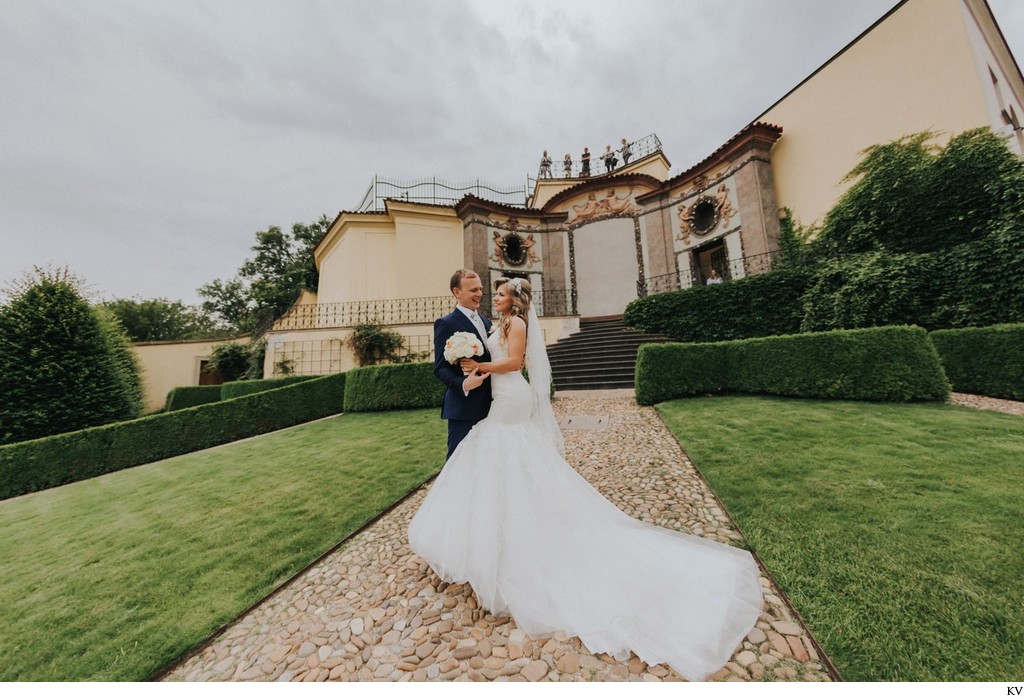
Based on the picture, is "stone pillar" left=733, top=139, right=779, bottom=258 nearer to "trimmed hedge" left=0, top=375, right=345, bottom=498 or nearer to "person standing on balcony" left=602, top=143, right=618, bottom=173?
"person standing on balcony" left=602, top=143, right=618, bottom=173

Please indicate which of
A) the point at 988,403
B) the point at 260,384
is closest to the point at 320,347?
the point at 260,384

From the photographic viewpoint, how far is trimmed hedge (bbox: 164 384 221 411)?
51.5 feet

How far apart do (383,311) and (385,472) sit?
38.5 ft

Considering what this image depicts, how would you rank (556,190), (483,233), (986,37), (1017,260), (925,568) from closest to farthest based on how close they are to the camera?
(925,568) → (1017,260) → (986,37) → (483,233) → (556,190)

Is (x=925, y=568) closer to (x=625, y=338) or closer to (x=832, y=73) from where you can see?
(x=625, y=338)

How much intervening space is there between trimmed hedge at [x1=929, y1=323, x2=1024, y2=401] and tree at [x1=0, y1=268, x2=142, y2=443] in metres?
18.7

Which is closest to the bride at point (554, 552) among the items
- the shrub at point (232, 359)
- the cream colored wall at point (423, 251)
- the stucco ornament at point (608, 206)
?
the cream colored wall at point (423, 251)

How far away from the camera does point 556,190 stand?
Result: 20375 millimetres

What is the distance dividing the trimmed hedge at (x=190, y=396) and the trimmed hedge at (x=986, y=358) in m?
23.7

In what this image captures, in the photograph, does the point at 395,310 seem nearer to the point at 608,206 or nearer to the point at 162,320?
the point at 608,206

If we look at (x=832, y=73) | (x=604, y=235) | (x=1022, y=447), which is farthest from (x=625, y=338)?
(x=832, y=73)

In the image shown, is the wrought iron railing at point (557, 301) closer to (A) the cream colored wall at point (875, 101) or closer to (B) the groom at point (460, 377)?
(A) the cream colored wall at point (875, 101)

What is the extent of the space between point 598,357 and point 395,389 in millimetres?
6718

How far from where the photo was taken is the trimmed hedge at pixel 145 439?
22.7 ft
